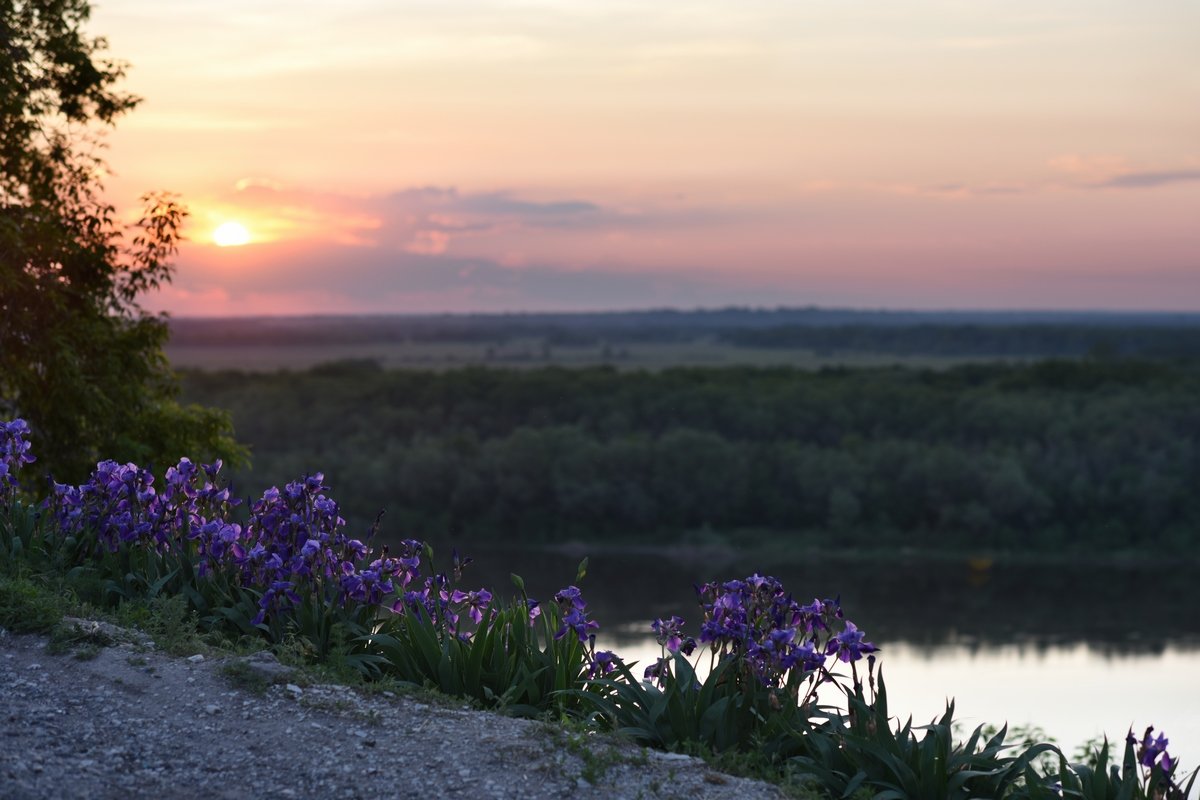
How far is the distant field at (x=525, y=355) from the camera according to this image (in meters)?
141

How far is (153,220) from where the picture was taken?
563 inches

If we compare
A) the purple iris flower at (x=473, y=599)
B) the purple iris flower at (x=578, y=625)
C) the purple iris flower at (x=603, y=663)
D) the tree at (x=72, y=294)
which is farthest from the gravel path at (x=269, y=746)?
the tree at (x=72, y=294)

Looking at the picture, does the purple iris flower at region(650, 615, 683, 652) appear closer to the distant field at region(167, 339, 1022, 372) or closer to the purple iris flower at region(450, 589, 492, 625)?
the purple iris flower at region(450, 589, 492, 625)

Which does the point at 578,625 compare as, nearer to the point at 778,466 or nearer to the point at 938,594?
the point at 938,594

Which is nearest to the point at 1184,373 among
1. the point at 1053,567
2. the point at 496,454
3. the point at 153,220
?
the point at 1053,567

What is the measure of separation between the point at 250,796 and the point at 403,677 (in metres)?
1.33

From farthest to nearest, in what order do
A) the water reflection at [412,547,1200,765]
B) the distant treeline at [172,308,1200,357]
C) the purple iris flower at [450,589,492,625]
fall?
the distant treeline at [172,308,1200,357] < the water reflection at [412,547,1200,765] < the purple iris flower at [450,589,492,625]

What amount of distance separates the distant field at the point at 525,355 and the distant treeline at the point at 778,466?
2078 inches

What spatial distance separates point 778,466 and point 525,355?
3546 inches

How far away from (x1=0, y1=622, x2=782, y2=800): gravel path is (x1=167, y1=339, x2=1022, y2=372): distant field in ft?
416

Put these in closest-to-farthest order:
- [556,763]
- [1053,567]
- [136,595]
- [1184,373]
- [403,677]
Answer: [556,763] < [403,677] < [136,595] < [1053,567] < [1184,373]

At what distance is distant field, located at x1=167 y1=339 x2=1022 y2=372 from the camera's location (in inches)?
5551

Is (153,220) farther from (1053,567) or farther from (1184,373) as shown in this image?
(1184,373)

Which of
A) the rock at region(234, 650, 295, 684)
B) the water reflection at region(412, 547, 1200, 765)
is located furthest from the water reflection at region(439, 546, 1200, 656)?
the rock at region(234, 650, 295, 684)
